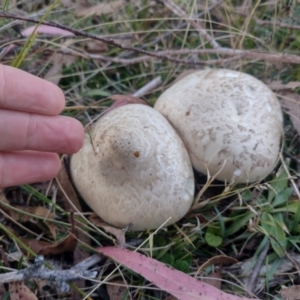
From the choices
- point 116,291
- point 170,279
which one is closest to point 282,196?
point 170,279

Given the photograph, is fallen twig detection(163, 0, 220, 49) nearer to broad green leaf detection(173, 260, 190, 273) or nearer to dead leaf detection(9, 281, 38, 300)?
broad green leaf detection(173, 260, 190, 273)

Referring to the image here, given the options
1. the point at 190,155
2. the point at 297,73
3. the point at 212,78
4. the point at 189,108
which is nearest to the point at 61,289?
the point at 190,155

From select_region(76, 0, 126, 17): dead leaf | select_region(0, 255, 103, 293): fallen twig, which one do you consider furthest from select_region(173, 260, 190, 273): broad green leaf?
select_region(76, 0, 126, 17): dead leaf

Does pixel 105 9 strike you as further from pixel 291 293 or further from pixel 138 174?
pixel 291 293

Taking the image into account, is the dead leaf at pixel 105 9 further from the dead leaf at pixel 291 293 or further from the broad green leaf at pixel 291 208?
the dead leaf at pixel 291 293

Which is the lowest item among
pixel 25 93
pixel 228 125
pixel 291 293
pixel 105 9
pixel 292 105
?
pixel 291 293

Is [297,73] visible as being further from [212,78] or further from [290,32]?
[212,78]
